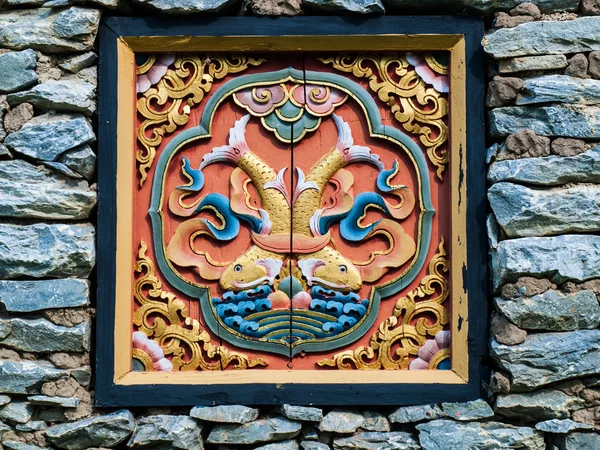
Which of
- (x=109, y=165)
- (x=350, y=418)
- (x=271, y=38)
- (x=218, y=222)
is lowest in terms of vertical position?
(x=350, y=418)

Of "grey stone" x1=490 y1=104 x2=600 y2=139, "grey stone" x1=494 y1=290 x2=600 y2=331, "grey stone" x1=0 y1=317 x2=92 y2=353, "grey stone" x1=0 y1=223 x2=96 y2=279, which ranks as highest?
"grey stone" x1=490 y1=104 x2=600 y2=139

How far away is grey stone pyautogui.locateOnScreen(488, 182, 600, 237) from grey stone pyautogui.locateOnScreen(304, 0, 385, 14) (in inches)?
32.7

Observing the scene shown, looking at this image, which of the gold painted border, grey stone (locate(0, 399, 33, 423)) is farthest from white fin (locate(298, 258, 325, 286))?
grey stone (locate(0, 399, 33, 423))

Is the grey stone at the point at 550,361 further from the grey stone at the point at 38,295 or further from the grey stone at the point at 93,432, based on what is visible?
the grey stone at the point at 38,295

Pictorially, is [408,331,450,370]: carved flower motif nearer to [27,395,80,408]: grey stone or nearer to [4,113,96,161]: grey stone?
[27,395,80,408]: grey stone

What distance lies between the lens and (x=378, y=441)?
2824 mm

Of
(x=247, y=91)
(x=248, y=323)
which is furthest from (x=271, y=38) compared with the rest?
(x=248, y=323)

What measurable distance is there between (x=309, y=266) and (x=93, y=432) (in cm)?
98

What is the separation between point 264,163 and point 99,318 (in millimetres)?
837

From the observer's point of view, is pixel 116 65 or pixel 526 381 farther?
pixel 116 65

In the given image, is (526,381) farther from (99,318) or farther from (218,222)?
(99,318)

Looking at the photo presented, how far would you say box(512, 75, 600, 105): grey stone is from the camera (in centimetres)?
287

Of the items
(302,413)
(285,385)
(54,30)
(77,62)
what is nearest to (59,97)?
(77,62)

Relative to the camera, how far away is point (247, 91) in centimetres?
307
